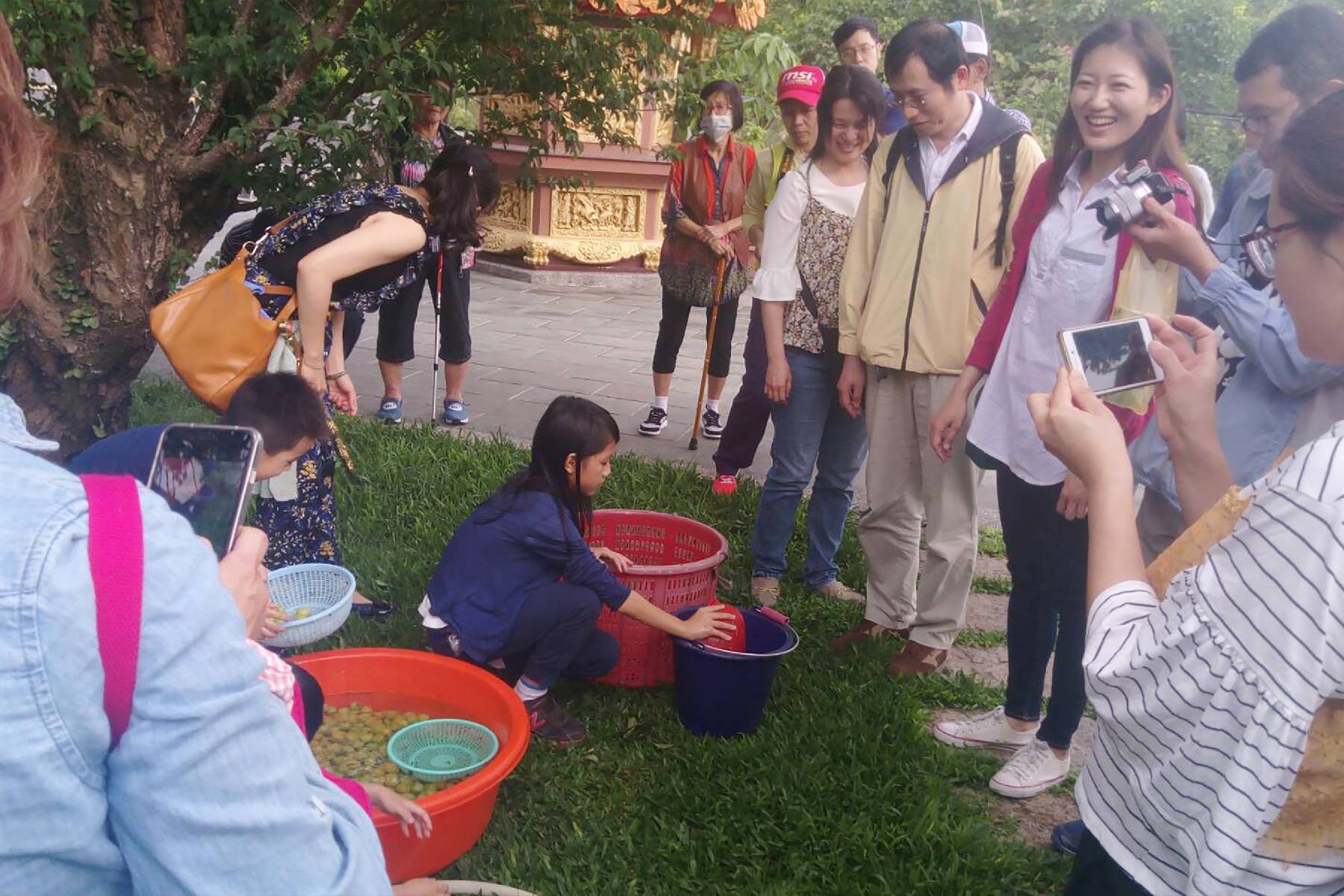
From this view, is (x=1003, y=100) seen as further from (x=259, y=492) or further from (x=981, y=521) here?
(x=259, y=492)

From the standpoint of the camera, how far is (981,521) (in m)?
5.04

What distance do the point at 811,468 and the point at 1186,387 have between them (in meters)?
2.08

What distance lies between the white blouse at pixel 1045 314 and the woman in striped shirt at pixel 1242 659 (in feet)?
3.55

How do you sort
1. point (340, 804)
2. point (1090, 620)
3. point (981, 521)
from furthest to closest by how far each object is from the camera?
point (981, 521), point (1090, 620), point (340, 804)

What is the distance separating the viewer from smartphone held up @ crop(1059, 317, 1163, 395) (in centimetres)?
186

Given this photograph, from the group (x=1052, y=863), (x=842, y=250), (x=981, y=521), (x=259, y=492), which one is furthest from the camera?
(x=981, y=521)

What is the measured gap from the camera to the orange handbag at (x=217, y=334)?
3.13 m

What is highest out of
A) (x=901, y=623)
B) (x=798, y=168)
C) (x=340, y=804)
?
(x=798, y=168)

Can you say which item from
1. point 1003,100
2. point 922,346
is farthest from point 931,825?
point 1003,100

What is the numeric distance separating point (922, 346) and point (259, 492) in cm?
215

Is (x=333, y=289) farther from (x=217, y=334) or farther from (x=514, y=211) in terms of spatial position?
(x=514, y=211)

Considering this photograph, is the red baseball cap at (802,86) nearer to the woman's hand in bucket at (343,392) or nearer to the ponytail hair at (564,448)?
the ponytail hair at (564,448)

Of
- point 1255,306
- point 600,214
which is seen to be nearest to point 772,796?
point 1255,306

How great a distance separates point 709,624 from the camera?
2.89m
